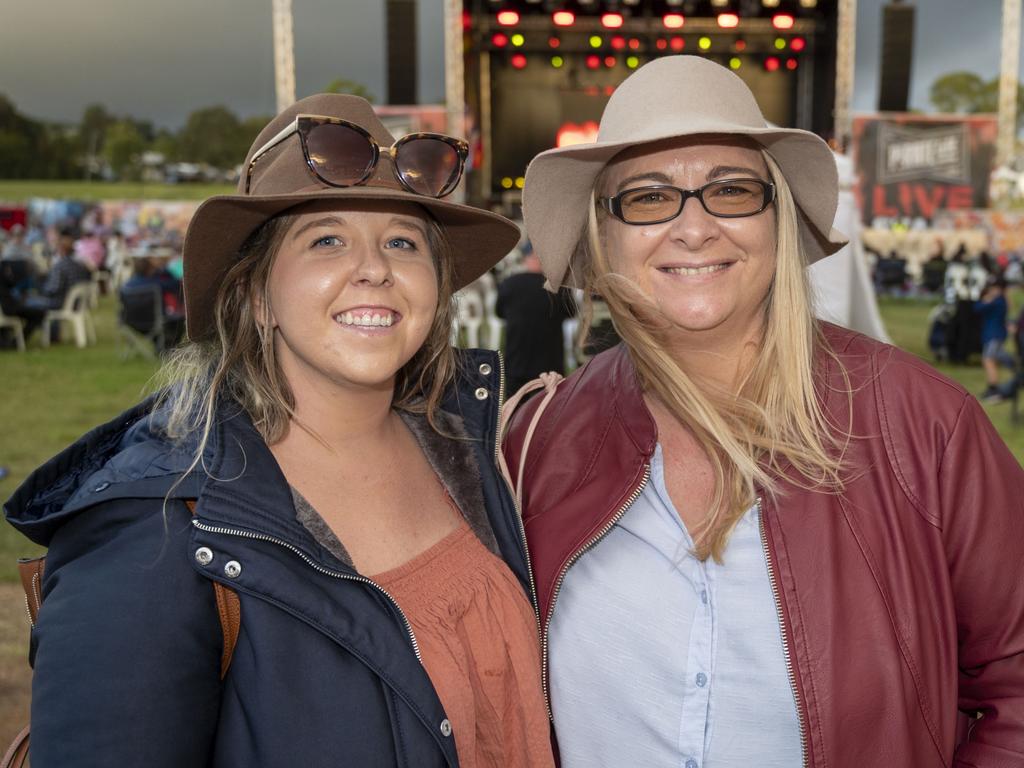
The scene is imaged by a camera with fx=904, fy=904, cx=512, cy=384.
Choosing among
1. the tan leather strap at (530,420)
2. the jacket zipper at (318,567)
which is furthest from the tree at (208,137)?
the jacket zipper at (318,567)

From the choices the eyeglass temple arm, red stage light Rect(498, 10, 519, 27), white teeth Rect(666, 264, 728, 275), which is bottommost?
white teeth Rect(666, 264, 728, 275)

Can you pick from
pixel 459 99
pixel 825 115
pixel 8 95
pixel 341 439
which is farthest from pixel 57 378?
pixel 8 95

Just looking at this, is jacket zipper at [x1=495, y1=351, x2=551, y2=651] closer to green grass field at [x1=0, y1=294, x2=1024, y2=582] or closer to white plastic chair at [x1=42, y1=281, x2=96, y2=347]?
green grass field at [x1=0, y1=294, x2=1024, y2=582]

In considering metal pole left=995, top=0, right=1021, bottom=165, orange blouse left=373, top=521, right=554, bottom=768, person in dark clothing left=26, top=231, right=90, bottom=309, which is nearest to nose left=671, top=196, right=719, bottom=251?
orange blouse left=373, top=521, right=554, bottom=768

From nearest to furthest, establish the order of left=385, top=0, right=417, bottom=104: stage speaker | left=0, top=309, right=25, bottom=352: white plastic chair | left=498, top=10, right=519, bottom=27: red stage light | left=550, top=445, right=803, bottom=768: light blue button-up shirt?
1. left=550, top=445, right=803, bottom=768: light blue button-up shirt
2. left=0, top=309, right=25, bottom=352: white plastic chair
3. left=498, top=10, right=519, bottom=27: red stage light
4. left=385, top=0, right=417, bottom=104: stage speaker

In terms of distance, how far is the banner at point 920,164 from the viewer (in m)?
18.2

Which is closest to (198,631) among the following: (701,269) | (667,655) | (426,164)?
(667,655)

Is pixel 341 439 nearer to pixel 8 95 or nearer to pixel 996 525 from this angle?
pixel 996 525

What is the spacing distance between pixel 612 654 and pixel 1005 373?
36.0 feet

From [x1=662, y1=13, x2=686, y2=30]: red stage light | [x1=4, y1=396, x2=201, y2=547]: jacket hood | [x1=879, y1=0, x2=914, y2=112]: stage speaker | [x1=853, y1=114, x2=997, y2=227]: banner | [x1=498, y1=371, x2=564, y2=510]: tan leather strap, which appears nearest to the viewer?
[x1=4, y1=396, x2=201, y2=547]: jacket hood

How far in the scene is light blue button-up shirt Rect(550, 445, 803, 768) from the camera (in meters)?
1.59

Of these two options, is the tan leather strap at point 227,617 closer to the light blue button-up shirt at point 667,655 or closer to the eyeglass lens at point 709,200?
the light blue button-up shirt at point 667,655

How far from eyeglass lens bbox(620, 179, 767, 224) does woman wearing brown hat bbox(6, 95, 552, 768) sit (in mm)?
325

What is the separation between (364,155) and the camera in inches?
64.9
